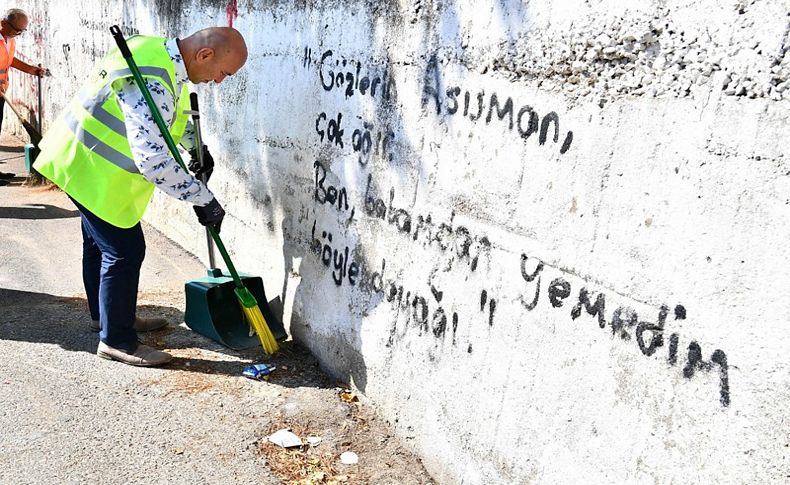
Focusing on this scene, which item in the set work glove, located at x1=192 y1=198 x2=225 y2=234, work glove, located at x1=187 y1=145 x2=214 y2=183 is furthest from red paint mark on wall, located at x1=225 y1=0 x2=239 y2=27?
work glove, located at x1=192 y1=198 x2=225 y2=234

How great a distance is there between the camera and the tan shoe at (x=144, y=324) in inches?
181

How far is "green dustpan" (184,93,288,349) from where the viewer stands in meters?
4.47

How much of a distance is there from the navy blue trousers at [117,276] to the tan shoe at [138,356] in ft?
0.09

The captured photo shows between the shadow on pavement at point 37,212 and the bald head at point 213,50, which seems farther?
the shadow on pavement at point 37,212

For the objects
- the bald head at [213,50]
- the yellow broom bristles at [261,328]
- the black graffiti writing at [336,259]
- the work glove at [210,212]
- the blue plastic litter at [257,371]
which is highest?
the bald head at [213,50]

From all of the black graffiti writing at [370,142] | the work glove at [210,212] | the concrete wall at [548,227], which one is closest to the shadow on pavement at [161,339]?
the concrete wall at [548,227]

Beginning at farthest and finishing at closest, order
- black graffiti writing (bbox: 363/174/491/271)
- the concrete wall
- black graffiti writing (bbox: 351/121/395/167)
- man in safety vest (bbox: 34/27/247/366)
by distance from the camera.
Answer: man in safety vest (bbox: 34/27/247/366), black graffiti writing (bbox: 351/121/395/167), black graffiti writing (bbox: 363/174/491/271), the concrete wall

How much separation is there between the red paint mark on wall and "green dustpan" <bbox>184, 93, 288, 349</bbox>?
99cm

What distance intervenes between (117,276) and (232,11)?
2038 mm

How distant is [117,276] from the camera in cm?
407

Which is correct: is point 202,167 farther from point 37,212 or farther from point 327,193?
point 37,212

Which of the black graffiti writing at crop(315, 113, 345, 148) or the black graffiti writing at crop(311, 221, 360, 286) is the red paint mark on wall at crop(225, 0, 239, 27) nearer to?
the black graffiti writing at crop(315, 113, 345, 148)

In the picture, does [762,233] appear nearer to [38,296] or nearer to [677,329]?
[677,329]

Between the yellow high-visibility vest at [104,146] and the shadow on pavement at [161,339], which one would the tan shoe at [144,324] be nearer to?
the shadow on pavement at [161,339]
